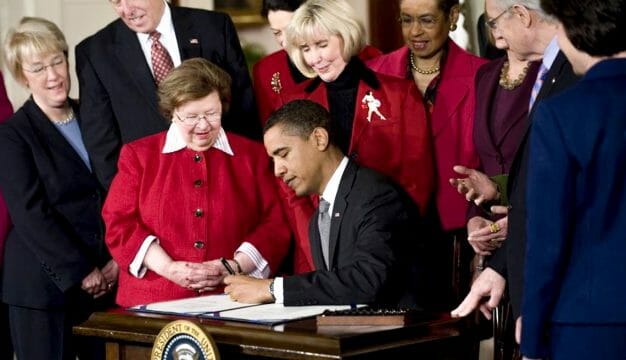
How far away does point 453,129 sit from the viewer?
16.4 ft

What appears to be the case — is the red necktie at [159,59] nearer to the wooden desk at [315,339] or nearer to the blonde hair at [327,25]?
the blonde hair at [327,25]

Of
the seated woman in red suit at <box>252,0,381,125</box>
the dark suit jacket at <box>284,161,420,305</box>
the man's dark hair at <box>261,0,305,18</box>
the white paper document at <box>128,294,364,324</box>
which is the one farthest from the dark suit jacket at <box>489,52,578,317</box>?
the man's dark hair at <box>261,0,305,18</box>

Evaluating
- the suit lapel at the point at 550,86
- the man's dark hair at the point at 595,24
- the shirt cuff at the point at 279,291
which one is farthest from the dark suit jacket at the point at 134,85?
the man's dark hair at the point at 595,24

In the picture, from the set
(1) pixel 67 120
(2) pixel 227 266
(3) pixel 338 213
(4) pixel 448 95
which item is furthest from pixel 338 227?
(1) pixel 67 120

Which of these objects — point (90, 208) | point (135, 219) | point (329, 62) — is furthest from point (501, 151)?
point (90, 208)

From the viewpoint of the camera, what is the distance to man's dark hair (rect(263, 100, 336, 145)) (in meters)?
4.42

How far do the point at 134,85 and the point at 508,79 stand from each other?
4.77 ft

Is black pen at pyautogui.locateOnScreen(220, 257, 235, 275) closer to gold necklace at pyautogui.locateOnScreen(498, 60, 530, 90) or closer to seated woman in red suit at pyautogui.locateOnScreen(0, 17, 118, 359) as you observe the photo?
seated woman in red suit at pyautogui.locateOnScreen(0, 17, 118, 359)

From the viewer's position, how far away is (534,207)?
10.2 feet

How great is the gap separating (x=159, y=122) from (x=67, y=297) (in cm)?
80

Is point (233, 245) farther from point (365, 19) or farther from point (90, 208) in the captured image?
point (365, 19)

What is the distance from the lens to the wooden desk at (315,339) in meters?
3.59

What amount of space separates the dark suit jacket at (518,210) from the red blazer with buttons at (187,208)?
1.29m

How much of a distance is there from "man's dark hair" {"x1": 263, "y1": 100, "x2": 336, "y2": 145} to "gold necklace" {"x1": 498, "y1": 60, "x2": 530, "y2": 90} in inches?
24.5
